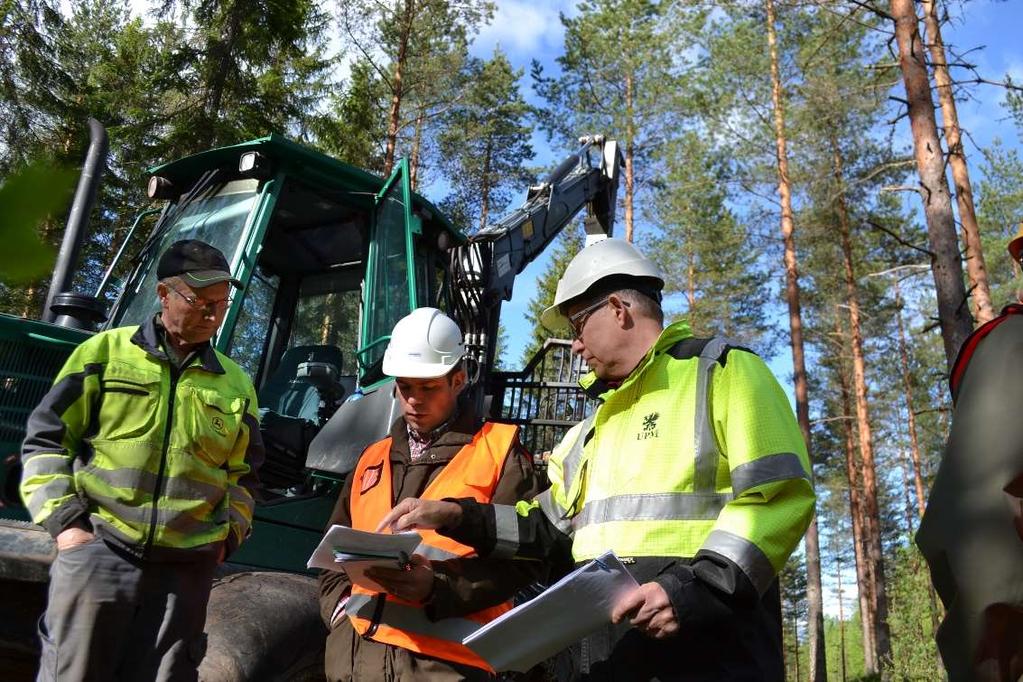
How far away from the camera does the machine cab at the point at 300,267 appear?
500 cm

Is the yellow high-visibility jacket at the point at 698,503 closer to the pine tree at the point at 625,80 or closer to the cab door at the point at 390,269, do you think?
the cab door at the point at 390,269

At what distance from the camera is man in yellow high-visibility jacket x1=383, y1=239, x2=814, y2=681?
1.95 meters

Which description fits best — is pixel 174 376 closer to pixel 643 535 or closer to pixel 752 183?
pixel 643 535

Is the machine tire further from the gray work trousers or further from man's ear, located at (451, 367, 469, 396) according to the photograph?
man's ear, located at (451, 367, 469, 396)

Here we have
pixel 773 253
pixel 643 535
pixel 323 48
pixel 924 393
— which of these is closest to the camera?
pixel 643 535

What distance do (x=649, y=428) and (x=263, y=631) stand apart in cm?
216

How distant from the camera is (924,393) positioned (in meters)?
28.9

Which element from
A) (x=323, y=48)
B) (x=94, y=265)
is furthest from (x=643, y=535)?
(x=323, y=48)

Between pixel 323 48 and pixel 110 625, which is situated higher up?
pixel 323 48

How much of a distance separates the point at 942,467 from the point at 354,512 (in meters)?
2.07

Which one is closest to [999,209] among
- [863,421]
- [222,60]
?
[863,421]

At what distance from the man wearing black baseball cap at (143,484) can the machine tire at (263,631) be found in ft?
1.32

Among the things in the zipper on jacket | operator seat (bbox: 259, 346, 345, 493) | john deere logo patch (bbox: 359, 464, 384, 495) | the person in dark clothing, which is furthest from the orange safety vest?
operator seat (bbox: 259, 346, 345, 493)

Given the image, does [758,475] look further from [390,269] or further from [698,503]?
[390,269]
